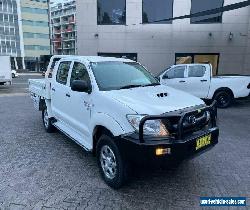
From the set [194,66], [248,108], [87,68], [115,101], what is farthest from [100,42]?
[115,101]

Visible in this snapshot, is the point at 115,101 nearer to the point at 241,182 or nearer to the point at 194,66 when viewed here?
the point at 241,182

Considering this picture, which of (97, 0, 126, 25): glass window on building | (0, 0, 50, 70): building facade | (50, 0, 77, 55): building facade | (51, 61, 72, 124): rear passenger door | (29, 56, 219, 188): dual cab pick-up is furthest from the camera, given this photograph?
(50, 0, 77, 55): building facade

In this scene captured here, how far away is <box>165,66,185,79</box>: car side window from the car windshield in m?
5.19

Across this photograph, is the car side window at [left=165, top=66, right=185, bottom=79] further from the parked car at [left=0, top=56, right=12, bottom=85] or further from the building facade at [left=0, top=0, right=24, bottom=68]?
the building facade at [left=0, top=0, right=24, bottom=68]

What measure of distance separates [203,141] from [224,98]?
23.1 ft

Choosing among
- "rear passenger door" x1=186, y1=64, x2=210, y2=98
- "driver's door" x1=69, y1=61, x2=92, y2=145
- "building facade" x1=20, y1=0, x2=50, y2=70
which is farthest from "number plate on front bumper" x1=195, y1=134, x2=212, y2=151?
"building facade" x1=20, y1=0, x2=50, y2=70

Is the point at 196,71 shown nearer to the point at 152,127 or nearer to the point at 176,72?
the point at 176,72

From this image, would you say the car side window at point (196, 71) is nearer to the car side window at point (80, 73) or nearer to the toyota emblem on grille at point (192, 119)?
the car side window at point (80, 73)

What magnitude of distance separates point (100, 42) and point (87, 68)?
36.6 ft

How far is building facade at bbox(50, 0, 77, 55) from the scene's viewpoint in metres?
95.5

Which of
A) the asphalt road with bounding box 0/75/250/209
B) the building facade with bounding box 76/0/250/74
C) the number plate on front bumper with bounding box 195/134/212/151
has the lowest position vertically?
the asphalt road with bounding box 0/75/250/209

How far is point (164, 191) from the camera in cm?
371

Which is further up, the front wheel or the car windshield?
the car windshield

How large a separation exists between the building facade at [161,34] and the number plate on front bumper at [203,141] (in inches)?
468
